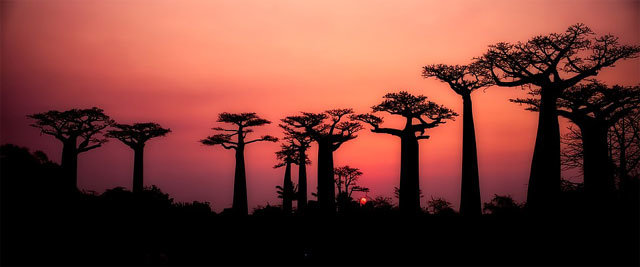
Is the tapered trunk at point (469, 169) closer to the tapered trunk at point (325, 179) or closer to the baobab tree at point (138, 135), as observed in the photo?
the tapered trunk at point (325, 179)

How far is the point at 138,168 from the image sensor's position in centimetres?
3419

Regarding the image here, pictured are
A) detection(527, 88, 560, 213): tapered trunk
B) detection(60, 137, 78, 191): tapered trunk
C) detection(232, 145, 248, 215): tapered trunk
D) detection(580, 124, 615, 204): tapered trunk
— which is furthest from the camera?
detection(232, 145, 248, 215): tapered trunk

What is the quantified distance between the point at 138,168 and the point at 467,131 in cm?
2389

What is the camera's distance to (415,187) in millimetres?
23625

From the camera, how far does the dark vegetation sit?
12.3 metres

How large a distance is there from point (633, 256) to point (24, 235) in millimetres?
15006

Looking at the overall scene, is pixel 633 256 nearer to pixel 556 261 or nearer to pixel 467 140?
pixel 556 261

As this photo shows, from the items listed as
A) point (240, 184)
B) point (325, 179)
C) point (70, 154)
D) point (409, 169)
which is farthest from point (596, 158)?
point (70, 154)

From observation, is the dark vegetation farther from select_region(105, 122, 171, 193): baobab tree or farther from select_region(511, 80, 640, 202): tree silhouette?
select_region(105, 122, 171, 193): baobab tree

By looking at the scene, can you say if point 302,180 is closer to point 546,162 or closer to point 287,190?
point 287,190

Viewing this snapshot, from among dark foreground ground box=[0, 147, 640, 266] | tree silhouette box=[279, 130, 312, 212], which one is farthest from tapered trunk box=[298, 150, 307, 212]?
dark foreground ground box=[0, 147, 640, 266]

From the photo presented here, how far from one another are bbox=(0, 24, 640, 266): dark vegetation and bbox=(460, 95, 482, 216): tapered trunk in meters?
0.04

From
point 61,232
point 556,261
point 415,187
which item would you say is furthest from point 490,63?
point 61,232

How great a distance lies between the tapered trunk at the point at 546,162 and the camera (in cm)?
1706
